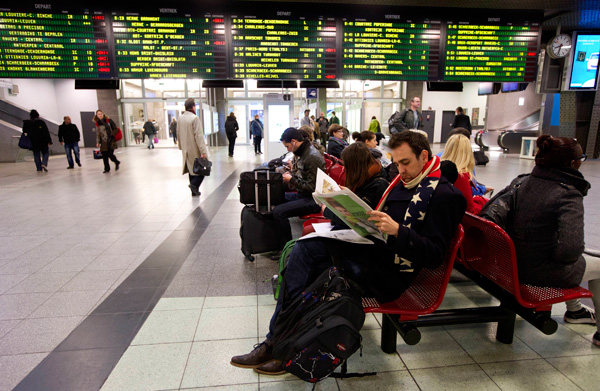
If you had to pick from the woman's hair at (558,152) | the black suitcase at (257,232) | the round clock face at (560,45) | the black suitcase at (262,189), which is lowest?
the black suitcase at (257,232)

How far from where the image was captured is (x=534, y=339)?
2.46 metres

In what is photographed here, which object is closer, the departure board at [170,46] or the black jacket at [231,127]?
the departure board at [170,46]

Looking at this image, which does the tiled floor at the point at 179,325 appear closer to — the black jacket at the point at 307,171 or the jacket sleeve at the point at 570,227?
the jacket sleeve at the point at 570,227

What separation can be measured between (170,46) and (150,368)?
18.8 feet

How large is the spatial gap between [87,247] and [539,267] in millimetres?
4612

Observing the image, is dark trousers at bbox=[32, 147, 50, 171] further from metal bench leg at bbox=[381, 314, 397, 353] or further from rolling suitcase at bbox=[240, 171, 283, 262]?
metal bench leg at bbox=[381, 314, 397, 353]

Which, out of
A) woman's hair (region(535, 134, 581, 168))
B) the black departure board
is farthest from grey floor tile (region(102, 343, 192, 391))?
the black departure board

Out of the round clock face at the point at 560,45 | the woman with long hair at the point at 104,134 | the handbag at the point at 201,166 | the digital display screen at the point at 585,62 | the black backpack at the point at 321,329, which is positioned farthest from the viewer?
the woman with long hair at the point at 104,134

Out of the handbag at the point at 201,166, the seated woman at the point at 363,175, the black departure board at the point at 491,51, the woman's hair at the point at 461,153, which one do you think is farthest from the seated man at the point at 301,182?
the black departure board at the point at 491,51

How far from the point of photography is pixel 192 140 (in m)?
7.10

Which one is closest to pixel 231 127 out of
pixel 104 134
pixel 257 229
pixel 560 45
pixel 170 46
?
pixel 104 134

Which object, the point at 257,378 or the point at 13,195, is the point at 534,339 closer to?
the point at 257,378

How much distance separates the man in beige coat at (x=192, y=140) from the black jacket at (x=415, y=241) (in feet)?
18.5

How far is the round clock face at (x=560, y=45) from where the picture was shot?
9484mm
